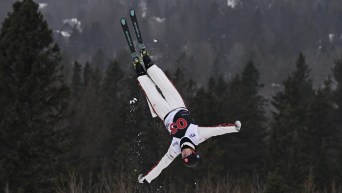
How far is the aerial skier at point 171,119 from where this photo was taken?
433 inches

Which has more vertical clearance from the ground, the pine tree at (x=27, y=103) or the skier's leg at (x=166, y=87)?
the pine tree at (x=27, y=103)

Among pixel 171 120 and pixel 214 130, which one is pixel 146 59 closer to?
pixel 171 120

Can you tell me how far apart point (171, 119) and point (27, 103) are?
1364 centimetres

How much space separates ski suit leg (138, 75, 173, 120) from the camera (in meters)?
11.6

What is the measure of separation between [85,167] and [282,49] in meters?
163

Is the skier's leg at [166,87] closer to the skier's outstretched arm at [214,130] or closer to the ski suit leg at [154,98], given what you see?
the ski suit leg at [154,98]

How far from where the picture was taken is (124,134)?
43875 mm

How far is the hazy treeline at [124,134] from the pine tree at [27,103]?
0.16ft

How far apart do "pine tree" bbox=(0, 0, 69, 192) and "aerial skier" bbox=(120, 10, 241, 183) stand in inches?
498

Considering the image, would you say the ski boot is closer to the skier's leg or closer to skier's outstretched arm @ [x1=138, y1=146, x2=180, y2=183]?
the skier's leg

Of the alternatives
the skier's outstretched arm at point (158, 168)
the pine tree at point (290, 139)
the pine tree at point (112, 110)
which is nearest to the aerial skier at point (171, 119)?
the skier's outstretched arm at point (158, 168)

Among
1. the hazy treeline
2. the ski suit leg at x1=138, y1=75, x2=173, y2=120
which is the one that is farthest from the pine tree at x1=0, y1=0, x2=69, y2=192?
the ski suit leg at x1=138, y1=75, x2=173, y2=120

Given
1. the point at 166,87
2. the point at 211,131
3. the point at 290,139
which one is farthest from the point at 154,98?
the point at 290,139

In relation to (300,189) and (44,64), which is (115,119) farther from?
(44,64)
